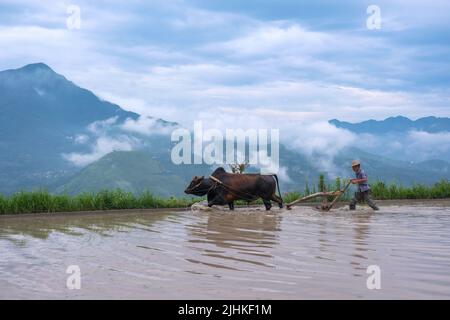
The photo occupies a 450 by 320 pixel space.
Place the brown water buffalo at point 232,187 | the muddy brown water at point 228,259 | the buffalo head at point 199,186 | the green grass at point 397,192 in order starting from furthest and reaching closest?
the green grass at point 397,192 → the buffalo head at point 199,186 → the brown water buffalo at point 232,187 → the muddy brown water at point 228,259

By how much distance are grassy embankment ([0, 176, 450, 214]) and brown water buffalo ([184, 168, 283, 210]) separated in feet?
3.02

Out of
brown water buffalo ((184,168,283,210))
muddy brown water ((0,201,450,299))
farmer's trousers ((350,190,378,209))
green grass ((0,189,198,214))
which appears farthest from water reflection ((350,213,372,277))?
green grass ((0,189,198,214))

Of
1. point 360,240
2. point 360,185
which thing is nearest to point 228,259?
point 360,240

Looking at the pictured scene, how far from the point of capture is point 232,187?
16016 mm

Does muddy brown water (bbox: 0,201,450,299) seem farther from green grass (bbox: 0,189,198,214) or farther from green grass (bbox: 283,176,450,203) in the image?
green grass (bbox: 283,176,450,203)

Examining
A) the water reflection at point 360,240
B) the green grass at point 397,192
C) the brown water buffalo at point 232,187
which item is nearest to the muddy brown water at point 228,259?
the water reflection at point 360,240

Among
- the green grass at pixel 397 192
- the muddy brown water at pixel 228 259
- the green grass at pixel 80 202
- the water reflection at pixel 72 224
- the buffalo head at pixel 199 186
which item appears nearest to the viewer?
the muddy brown water at pixel 228 259

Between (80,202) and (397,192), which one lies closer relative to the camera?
(80,202)

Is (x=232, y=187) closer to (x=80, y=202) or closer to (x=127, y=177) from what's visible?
(x=80, y=202)

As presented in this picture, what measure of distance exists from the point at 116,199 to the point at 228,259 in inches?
371

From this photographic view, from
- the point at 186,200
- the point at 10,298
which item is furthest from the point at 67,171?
the point at 10,298

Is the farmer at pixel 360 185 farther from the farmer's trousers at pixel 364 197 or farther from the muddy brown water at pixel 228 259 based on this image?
the muddy brown water at pixel 228 259

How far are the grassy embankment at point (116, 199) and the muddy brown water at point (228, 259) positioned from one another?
8.58 ft

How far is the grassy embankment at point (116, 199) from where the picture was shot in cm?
1404
